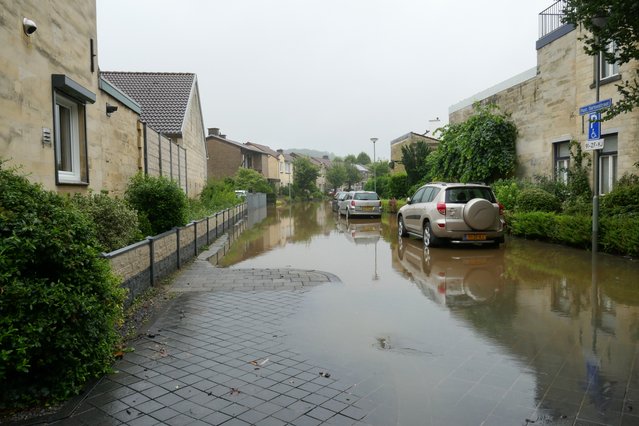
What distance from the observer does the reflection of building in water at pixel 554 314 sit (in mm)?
4152

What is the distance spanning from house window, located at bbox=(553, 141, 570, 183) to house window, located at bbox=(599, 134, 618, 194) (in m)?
1.37

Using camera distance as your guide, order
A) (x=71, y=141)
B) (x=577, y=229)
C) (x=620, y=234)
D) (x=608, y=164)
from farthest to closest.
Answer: (x=608, y=164) < (x=577, y=229) < (x=620, y=234) < (x=71, y=141)

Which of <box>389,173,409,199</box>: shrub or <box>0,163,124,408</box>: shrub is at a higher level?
<box>389,173,409,199</box>: shrub

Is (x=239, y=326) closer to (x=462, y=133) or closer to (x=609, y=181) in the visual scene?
(x=609, y=181)

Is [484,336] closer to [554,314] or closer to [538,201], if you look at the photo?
[554,314]

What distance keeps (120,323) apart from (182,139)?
18399 mm

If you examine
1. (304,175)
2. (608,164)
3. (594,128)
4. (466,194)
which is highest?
(304,175)

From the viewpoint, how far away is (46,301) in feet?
11.9

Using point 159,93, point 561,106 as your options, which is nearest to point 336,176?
point 159,93

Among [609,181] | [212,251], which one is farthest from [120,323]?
[609,181]

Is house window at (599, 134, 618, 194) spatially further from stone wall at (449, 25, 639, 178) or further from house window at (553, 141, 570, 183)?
house window at (553, 141, 570, 183)

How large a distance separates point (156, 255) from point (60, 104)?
3140 millimetres

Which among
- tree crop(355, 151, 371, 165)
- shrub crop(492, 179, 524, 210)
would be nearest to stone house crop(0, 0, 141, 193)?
shrub crop(492, 179, 524, 210)

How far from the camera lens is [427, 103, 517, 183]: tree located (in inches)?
807
